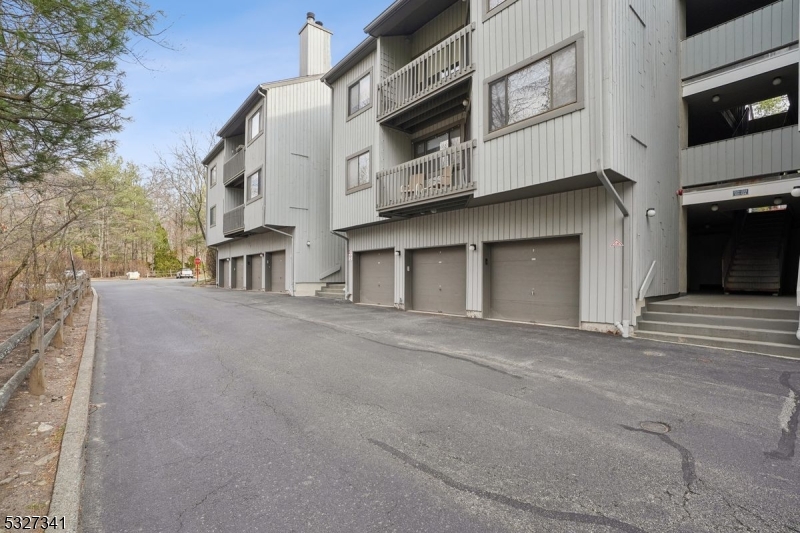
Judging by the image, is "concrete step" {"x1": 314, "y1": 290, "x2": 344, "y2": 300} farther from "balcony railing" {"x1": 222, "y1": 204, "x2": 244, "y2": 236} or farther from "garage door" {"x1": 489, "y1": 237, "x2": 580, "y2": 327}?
"garage door" {"x1": 489, "y1": 237, "x2": 580, "y2": 327}

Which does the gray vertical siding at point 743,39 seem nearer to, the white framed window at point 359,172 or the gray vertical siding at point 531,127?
the gray vertical siding at point 531,127

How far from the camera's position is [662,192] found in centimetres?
930

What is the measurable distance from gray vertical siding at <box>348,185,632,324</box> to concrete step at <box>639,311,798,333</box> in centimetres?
88

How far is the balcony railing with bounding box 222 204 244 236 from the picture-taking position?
21.3 meters

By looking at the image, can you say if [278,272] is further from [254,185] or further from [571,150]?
[571,150]

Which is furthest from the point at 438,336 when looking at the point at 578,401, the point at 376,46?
the point at 376,46

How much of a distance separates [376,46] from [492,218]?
7706 mm

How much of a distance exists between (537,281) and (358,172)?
7.85 m

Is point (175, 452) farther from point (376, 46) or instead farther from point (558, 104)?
point (376, 46)

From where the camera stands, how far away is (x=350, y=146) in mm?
14547

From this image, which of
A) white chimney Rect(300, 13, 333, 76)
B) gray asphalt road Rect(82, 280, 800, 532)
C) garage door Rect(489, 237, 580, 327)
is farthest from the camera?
white chimney Rect(300, 13, 333, 76)

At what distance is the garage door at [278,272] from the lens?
20156 millimetres

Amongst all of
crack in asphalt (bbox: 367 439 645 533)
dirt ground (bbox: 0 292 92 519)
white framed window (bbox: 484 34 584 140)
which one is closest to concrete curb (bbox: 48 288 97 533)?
dirt ground (bbox: 0 292 92 519)

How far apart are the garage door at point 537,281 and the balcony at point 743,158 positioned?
14.7 ft
